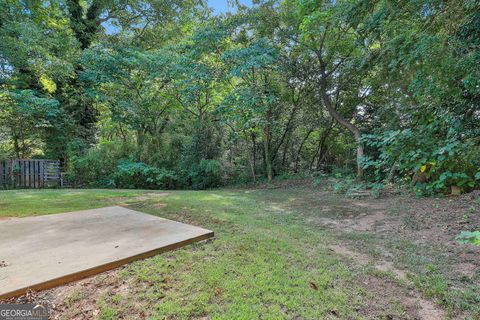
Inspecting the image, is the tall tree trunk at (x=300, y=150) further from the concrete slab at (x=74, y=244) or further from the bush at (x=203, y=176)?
the concrete slab at (x=74, y=244)

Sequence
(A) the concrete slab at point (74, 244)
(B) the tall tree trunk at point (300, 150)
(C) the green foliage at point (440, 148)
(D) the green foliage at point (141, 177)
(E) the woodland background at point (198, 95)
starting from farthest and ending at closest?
1. (B) the tall tree trunk at point (300, 150)
2. (D) the green foliage at point (141, 177)
3. (E) the woodland background at point (198, 95)
4. (C) the green foliage at point (440, 148)
5. (A) the concrete slab at point (74, 244)

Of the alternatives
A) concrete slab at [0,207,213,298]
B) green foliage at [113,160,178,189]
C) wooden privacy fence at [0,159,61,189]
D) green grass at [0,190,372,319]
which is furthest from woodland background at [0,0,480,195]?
concrete slab at [0,207,213,298]

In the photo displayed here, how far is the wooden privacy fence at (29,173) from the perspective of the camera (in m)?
7.36

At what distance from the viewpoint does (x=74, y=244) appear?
6.69 feet

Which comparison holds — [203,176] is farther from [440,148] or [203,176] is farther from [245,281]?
[245,281]

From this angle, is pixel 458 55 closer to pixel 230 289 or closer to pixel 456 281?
pixel 456 281

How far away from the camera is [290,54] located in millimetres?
6793

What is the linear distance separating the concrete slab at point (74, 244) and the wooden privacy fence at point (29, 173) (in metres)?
6.08

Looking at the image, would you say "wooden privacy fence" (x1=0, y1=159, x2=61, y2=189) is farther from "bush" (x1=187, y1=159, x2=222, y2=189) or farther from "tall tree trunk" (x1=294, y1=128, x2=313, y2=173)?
"tall tree trunk" (x1=294, y1=128, x2=313, y2=173)

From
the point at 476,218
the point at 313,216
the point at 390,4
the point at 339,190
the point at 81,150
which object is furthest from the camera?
the point at 81,150

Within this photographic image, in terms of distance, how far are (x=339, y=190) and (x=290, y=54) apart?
3938 mm

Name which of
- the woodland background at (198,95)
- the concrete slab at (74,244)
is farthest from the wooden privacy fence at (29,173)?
the concrete slab at (74,244)

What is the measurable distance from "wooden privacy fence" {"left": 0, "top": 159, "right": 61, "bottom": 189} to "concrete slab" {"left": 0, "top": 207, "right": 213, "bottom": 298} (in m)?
6.08

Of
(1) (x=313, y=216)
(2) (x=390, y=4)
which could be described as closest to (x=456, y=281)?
(1) (x=313, y=216)
